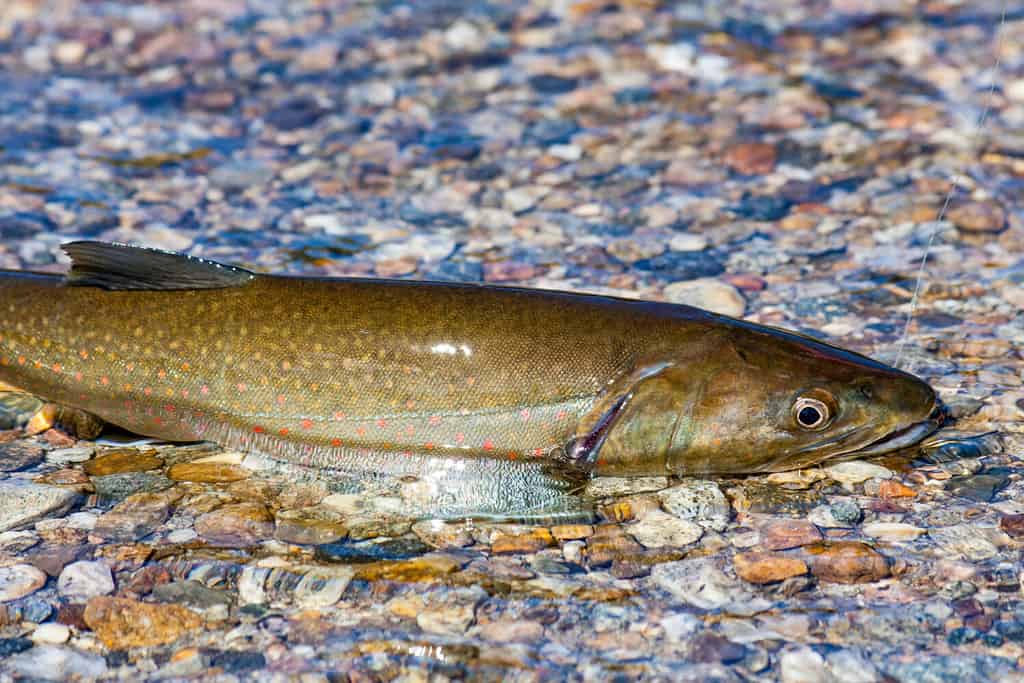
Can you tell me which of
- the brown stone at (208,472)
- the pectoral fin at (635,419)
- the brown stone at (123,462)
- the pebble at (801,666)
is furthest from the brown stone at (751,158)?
the pebble at (801,666)

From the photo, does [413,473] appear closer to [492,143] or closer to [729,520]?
[729,520]

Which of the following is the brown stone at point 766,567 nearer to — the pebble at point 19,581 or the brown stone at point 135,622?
the brown stone at point 135,622

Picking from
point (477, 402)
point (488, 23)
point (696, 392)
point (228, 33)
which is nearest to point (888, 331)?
point (696, 392)

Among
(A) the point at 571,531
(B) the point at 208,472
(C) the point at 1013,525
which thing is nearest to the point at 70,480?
(B) the point at 208,472

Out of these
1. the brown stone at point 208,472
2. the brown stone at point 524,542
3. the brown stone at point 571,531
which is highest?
the brown stone at point 571,531

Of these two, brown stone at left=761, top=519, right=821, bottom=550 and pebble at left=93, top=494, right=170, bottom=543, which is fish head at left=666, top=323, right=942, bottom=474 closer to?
brown stone at left=761, top=519, right=821, bottom=550
